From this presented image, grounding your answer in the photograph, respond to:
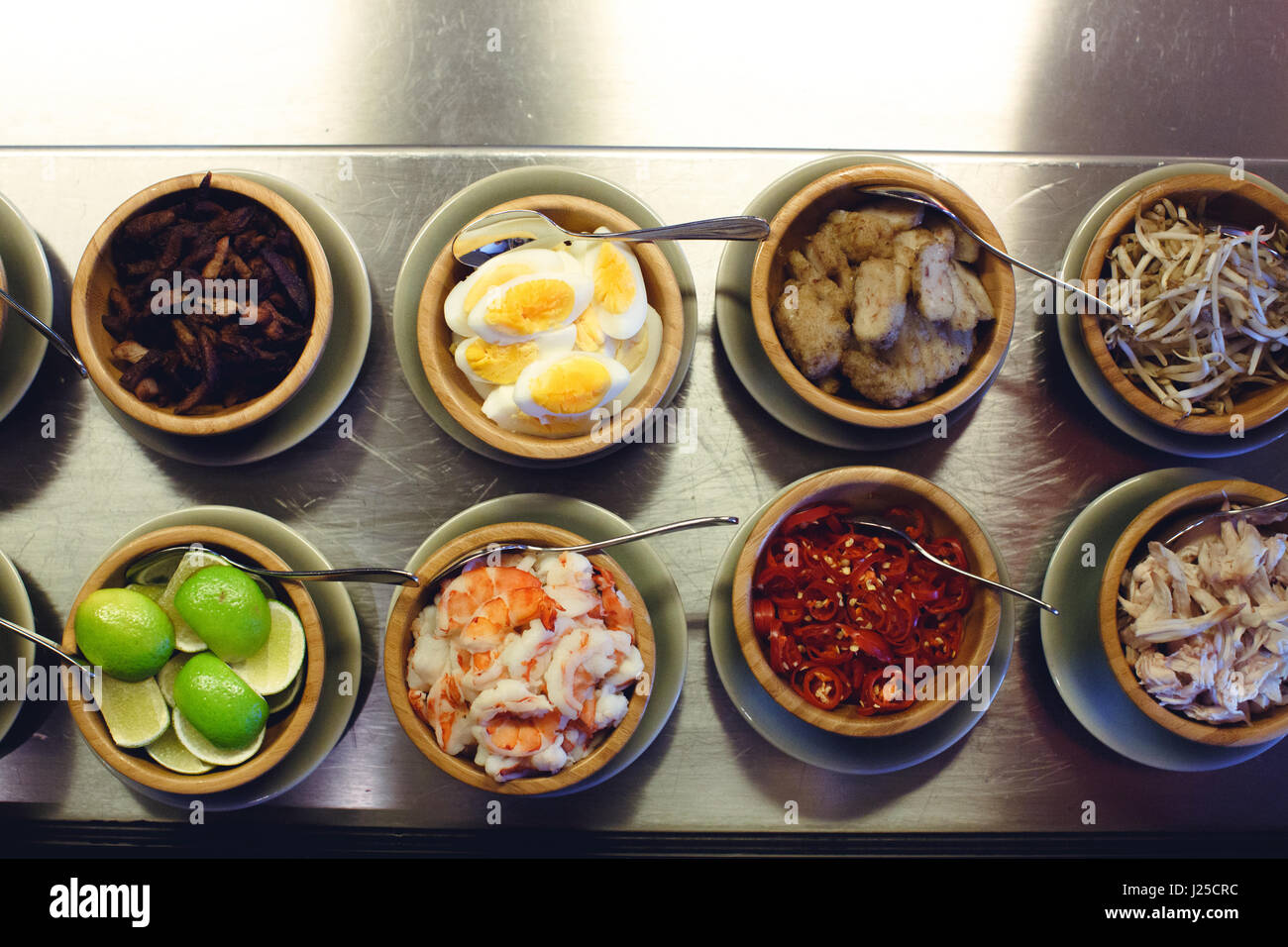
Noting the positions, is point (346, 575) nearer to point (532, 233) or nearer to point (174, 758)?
point (174, 758)

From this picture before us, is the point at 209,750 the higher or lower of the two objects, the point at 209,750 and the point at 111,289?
the lower

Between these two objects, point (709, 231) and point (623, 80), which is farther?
point (623, 80)

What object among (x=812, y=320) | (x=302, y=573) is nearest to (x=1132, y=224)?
(x=812, y=320)

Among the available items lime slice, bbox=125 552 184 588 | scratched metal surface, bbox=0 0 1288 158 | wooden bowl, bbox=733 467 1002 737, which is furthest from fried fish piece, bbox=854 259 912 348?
lime slice, bbox=125 552 184 588

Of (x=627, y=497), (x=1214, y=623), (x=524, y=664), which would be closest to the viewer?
(x=524, y=664)

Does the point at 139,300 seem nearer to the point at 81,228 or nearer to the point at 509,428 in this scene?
the point at 81,228

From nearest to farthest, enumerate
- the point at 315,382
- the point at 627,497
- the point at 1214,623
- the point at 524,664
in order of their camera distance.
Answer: the point at 524,664 < the point at 1214,623 < the point at 315,382 < the point at 627,497
